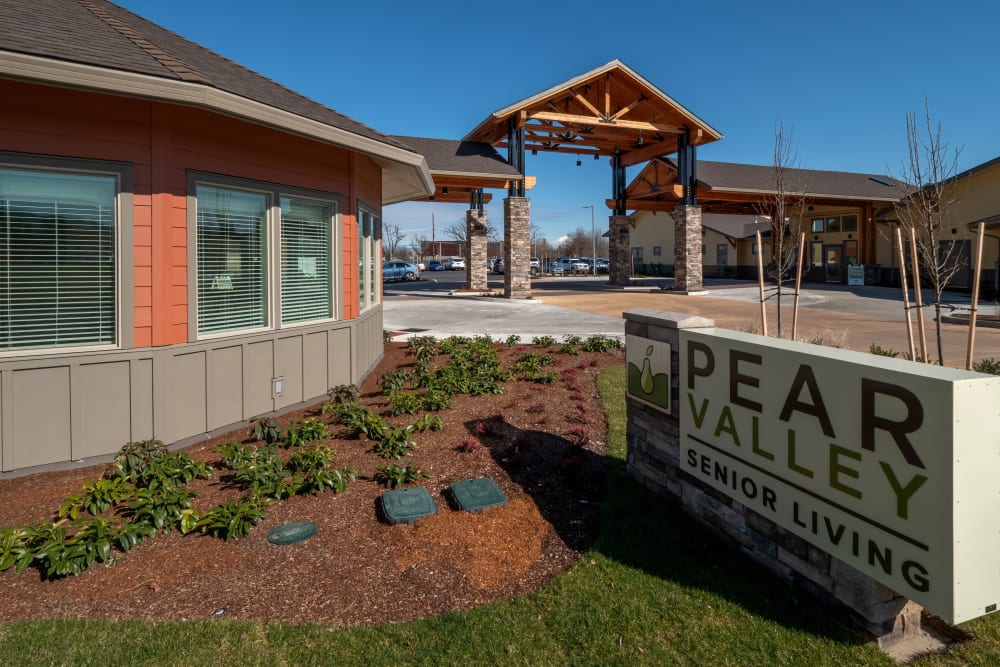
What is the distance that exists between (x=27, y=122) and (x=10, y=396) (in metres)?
2.34

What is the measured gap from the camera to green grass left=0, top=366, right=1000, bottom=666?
315cm

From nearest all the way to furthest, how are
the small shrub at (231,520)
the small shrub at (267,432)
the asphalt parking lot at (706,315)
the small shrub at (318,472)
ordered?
the small shrub at (231,520), the small shrub at (318,472), the small shrub at (267,432), the asphalt parking lot at (706,315)

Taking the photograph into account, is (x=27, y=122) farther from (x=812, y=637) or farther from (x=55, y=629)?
(x=812, y=637)

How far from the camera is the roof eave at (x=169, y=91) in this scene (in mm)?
4738

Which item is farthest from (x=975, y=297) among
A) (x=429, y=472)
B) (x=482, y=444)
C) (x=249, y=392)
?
(x=249, y=392)

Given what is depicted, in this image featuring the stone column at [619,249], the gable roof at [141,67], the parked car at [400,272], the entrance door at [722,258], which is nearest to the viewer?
the gable roof at [141,67]

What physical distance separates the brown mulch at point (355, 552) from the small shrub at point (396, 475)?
9cm

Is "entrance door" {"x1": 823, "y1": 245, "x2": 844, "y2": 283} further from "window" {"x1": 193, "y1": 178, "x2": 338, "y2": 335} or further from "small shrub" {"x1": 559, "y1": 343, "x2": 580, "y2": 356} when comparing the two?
"window" {"x1": 193, "y1": 178, "x2": 338, "y2": 335}

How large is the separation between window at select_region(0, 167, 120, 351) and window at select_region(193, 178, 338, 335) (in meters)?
0.82

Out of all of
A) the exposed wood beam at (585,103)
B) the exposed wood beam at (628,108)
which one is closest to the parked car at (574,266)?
the exposed wood beam at (628,108)

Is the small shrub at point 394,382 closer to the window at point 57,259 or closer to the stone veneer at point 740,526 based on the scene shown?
the window at point 57,259

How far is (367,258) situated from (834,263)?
110 feet

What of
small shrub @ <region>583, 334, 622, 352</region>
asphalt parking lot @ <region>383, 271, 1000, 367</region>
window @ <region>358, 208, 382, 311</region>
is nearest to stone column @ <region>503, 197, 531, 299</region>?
asphalt parking lot @ <region>383, 271, 1000, 367</region>

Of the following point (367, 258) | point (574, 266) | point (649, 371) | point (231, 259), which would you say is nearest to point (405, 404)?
point (231, 259)
